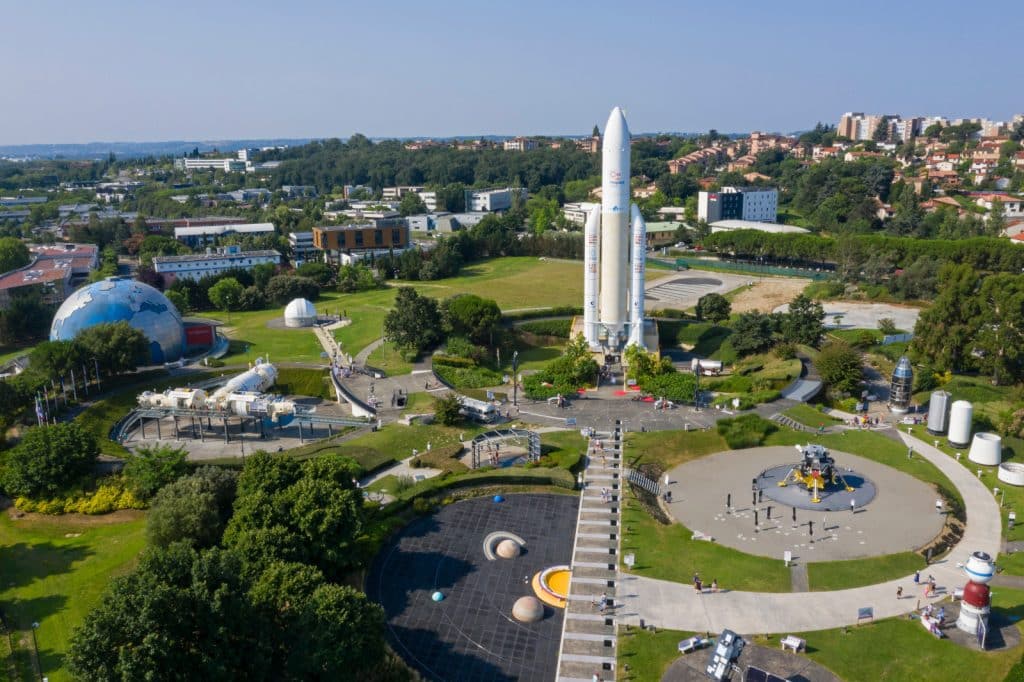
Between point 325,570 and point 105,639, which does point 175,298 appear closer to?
point 325,570

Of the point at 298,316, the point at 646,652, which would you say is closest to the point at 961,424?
the point at 646,652

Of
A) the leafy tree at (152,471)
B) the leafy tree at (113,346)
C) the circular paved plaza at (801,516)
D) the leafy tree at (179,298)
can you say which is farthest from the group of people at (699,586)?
the leafy tree at (179,298)

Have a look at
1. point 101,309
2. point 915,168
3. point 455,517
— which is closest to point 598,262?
point 455,517

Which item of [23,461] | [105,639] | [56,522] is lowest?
[56,522]

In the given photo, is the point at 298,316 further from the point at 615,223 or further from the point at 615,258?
the point at 615,223

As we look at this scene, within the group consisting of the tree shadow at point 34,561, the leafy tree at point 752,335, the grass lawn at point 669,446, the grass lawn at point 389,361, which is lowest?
the tree shadow at point 34,561

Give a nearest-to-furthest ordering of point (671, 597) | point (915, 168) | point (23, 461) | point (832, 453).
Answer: point (671, 597), point (23, 461), point (832, 453), point (915, 168)

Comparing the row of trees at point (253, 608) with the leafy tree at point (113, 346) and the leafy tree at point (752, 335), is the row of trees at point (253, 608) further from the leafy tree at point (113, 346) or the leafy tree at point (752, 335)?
the leafy tree at point (752, 335)

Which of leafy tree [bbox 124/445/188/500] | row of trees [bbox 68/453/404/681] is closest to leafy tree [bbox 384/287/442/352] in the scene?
leafy tree [bbox 124/445/188/500]
